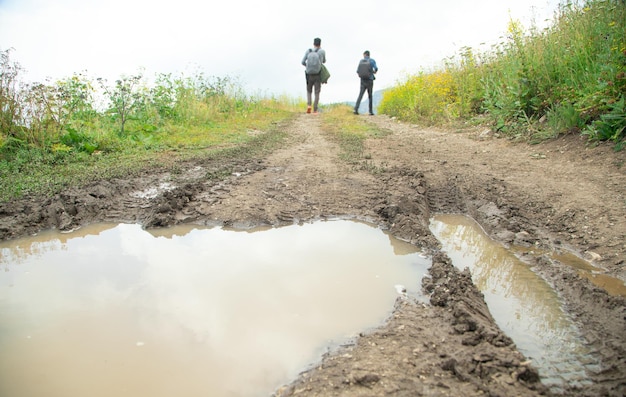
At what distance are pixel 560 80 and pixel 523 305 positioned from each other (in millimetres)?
4891

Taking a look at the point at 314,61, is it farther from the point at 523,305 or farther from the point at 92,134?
the point at 523,305

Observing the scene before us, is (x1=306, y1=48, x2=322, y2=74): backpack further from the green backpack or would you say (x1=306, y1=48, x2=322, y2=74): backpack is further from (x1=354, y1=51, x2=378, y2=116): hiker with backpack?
(x1=354, y1=51, x2=378, y2=116): hiker with backpack

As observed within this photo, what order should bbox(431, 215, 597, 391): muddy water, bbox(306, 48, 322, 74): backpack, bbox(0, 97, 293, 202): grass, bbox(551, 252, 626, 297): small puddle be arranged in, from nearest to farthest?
bbox(431, 215, 597, 391): muddy water < bbox(551, 252, 626, 297): small puddle < bbox(0, 97, 293, 202): grass < bbox(306, 48, 322, 74): backpack

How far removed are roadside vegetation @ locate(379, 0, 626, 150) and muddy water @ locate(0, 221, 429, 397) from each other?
3570mm

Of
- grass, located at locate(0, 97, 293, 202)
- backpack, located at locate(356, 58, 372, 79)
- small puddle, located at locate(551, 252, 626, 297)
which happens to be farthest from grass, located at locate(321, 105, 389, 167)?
backpack, located at locate(356, 58, 372, 79)

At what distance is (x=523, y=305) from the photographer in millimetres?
2580

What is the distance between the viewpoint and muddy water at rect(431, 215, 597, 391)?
197 centimetres

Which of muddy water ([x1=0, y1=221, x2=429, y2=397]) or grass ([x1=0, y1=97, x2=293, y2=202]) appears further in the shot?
grass ([x1=0, y1=97, x2=293, y2=202])

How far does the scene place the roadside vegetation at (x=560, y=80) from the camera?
16.5ft

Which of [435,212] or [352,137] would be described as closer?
[435,212]

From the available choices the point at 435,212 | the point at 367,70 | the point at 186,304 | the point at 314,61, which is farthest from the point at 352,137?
the point at 367,70

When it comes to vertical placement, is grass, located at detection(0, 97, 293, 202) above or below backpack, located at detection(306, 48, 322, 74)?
below

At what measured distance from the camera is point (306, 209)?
4066 millimetres

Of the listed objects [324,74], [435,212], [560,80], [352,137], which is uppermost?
[324,74]
